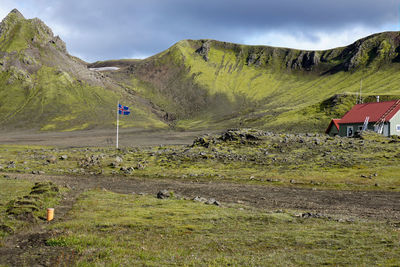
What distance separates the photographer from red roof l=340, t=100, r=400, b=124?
2943 inches

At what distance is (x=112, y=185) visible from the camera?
1455 inches

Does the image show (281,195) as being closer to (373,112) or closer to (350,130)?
(373,112)

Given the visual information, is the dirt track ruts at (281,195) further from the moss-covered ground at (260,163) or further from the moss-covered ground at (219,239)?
the moss-covered ground at (219,239)

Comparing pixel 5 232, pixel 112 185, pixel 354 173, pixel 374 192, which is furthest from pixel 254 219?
pixel 354 173

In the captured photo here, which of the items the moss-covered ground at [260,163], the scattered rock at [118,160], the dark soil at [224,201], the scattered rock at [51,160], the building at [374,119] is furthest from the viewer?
the building at [374,119]

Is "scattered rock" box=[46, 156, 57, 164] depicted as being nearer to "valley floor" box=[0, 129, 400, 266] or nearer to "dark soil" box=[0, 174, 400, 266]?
"valley floor" box=[0, 129, 400, 266]

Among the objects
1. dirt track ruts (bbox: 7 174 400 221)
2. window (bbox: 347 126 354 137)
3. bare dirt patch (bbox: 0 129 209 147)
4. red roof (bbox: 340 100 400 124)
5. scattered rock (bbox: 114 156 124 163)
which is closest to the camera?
dirt track ruts (bbox: 7 174 400 221)

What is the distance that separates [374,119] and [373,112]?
11.1 ft

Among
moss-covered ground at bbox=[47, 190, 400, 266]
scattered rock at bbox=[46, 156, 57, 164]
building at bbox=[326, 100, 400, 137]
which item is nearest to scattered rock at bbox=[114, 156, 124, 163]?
scattered rock at bbox=[46, 156, 57, 164]

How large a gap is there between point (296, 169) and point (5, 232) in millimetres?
35275

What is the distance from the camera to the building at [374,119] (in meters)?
74.1

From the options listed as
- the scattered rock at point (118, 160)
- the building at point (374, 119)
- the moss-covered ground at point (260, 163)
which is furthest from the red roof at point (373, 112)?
the scattered rock at point (118, 160)

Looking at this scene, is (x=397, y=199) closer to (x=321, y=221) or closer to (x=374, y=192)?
(x=374, y=192)

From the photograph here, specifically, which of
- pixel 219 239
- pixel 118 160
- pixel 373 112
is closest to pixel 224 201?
pixel 219 239
